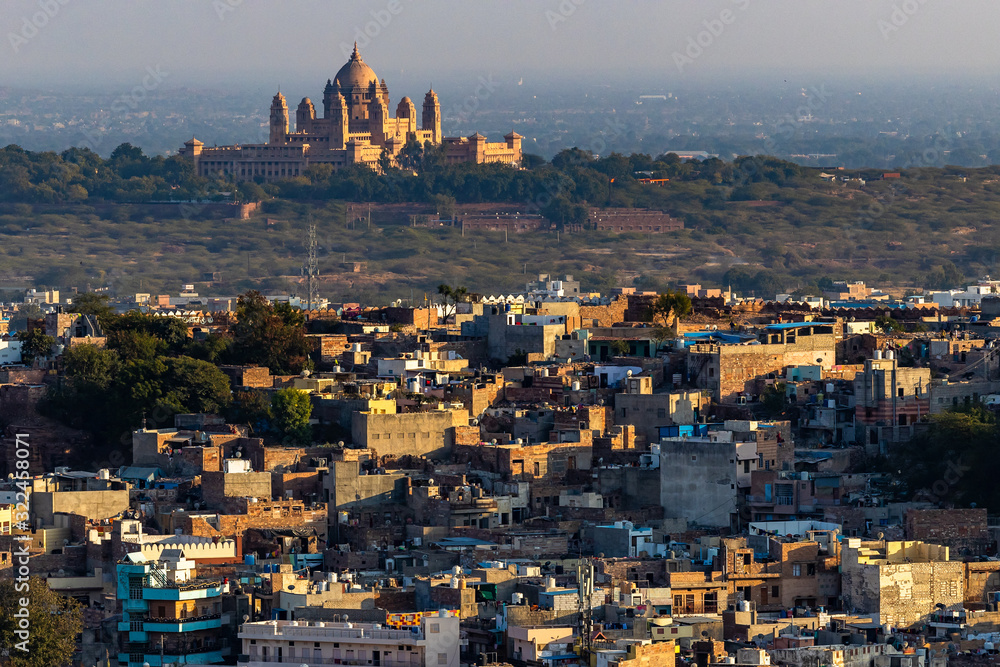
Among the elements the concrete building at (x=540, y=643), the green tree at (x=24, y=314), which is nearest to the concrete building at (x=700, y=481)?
the concrete building at (x=540, y=643)

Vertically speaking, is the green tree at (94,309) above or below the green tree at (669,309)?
below

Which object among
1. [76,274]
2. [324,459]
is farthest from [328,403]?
[76,274]

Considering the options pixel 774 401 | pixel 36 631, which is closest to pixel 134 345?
pixel 774 401

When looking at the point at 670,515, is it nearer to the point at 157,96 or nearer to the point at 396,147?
the point at 396,147

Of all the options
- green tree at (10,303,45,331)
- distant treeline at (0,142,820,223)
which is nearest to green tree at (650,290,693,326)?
green tree at (10,303,45,331)

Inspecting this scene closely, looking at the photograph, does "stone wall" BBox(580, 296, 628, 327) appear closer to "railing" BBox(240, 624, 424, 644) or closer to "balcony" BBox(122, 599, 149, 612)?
"balcony" BBox(122, 599, 149, 612)

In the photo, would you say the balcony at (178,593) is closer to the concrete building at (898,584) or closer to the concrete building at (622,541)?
the concrete building at (622,541)
